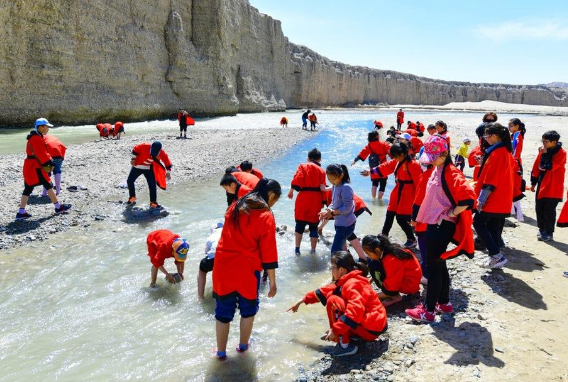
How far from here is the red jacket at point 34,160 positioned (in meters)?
7.69

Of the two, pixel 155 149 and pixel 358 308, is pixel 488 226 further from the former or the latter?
pixel 155 149

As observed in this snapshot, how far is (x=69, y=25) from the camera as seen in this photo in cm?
2347

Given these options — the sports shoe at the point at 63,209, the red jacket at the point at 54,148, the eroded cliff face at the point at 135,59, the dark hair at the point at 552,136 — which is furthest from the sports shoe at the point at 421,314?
the eroded cliff face at the point at 135,59

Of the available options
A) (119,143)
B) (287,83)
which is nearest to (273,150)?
(119,143)

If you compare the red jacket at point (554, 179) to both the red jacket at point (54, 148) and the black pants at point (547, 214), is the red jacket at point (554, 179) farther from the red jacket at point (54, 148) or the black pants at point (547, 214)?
the red jacket at point (54, 148)

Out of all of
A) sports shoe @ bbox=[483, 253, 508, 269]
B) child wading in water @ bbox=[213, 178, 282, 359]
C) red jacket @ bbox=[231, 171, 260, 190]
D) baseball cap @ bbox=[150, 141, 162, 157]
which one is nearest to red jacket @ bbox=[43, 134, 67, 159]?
baseball cap @ bbox=[150, 141, 162, 157]

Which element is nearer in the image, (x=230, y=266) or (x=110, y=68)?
(x=230, y=266)

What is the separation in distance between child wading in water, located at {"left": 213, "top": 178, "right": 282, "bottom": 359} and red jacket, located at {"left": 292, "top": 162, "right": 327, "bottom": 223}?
8.78 feet

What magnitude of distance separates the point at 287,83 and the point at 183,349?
6476cm

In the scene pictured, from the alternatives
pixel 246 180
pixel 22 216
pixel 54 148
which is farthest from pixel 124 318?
pixel 54 148

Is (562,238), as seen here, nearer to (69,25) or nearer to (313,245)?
(313,245)

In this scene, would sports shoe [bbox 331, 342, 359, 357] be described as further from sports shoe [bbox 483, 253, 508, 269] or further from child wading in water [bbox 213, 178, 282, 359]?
sports shoe [bbox 483, 253, 508, 269]

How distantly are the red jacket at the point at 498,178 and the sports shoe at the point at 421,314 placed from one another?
6.13 ft

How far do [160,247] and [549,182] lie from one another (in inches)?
251
